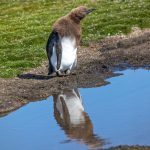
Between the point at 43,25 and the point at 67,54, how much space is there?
17.3 meters

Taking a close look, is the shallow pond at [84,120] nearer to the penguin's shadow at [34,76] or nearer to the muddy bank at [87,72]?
the muddy bank at [87,72]

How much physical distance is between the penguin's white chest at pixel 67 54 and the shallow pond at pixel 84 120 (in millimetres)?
2157

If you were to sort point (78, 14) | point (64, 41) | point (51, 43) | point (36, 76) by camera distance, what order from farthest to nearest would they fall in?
1. point (36, 76)
2. point (78, 14)
3. point (51, 43)
4. point (64, 41)

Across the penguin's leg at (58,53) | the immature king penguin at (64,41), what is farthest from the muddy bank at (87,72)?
the immature king penguin at (64,41)

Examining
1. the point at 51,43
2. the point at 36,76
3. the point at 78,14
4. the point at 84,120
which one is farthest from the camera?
the point at 36,76

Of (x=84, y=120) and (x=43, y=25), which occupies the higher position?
(x=84, y=120)

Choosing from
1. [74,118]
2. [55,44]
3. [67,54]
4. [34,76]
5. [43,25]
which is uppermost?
[55,44]

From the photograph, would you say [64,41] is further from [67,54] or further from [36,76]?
[36,76]

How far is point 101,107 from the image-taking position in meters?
16.4

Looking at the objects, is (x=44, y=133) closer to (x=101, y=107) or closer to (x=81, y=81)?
(x=101, y=107)

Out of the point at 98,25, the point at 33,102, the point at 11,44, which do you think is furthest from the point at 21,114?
the point at 98,25

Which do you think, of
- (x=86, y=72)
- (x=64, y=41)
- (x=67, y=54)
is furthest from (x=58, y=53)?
(x=86, y=72)

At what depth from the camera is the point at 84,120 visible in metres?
15.4

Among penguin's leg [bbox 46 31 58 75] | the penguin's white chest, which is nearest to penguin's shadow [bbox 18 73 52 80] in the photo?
penguin's leg [bbox 46 31 58 75]
